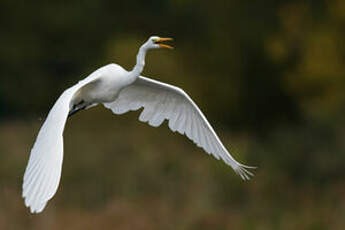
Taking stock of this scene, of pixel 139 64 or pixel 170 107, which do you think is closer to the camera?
pixel 139 64

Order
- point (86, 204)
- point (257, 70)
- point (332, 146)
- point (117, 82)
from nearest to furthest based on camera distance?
point (117, 82)
point (86, 204)
point (332, 146)
point (257, 70)

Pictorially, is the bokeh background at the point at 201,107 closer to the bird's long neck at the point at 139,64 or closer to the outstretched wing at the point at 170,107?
the outstretched wing at the point at 170,107

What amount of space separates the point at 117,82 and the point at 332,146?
274 inches

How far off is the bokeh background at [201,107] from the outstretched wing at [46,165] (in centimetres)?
394

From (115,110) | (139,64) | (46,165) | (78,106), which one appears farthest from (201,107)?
(46,165)

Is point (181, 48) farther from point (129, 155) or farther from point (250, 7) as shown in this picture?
point (129, 155)

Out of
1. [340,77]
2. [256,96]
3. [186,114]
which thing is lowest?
[256,96]

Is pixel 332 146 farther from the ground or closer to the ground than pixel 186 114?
closer to the ground

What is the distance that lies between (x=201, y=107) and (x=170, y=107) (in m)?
11.6

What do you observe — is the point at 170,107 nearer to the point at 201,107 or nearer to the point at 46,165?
the point at 46,165

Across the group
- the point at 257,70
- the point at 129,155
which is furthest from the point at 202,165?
the point at 257,70

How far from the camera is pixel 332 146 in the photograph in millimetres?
12891

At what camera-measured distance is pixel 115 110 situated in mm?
7328

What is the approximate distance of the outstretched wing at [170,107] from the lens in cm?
699
